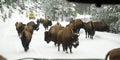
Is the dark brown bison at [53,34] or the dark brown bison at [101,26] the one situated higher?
the dark brown bison at [53,34]

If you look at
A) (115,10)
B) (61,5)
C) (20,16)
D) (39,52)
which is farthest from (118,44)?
(61,5)

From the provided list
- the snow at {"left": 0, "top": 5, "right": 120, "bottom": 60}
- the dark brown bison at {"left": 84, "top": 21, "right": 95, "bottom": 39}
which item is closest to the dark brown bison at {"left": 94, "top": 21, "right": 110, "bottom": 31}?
the dark brown bison at {"left": 84, "top": 21, "right": 95, "bottom": 39}

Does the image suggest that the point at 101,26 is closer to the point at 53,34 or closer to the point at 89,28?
the point at 89,28

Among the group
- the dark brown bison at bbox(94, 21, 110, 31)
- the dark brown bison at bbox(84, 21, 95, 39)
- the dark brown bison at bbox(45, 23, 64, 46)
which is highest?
the dark brown bison at bbox(45, 23, 64, 46)

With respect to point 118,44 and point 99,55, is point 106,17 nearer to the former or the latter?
point 118,44

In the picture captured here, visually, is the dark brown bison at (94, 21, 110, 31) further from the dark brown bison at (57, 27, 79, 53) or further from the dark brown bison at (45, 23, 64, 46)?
the dark brown bison at (57, 27, 79, 53)

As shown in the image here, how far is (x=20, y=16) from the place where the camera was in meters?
36.8

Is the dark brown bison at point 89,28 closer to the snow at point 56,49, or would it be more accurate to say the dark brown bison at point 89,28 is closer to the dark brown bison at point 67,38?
the snow at point 56,49

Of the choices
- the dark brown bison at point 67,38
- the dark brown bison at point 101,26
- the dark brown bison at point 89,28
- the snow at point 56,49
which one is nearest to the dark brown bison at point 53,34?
the snow at point 56,49

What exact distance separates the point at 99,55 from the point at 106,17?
A: 7.81m

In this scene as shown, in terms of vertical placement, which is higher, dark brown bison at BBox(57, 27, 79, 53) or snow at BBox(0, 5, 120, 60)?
dark brown bison at BBox(57, 27, 79, 53)

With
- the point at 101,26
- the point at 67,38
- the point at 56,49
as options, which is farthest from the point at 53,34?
the point at 101,26

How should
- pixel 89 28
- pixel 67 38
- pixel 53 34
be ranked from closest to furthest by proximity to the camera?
1. pixel 67 38
2. pixel 53 34
3. pixel 89 28

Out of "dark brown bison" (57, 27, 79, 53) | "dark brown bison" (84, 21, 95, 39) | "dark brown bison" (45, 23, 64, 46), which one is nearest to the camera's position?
"dark brown bison" (57, 27, 79, 53)
